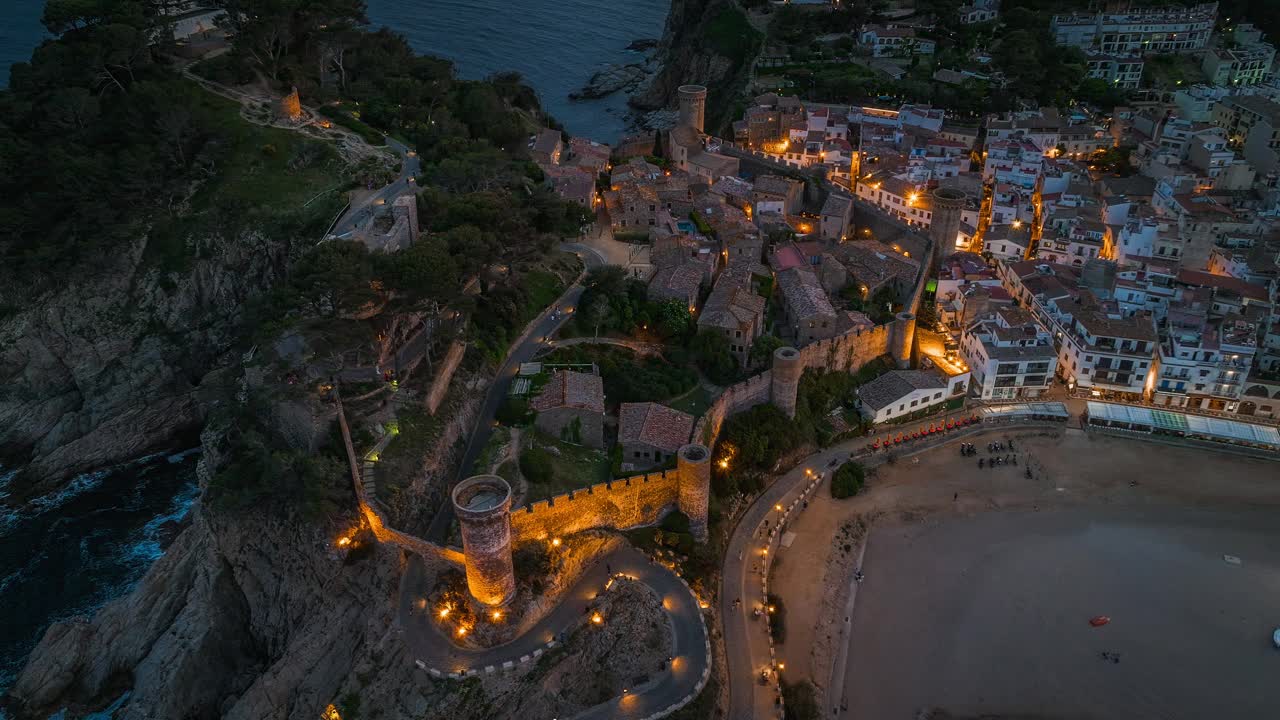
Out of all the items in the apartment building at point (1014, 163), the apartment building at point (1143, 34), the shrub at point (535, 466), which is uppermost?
the apartment building at point (1143, 34)

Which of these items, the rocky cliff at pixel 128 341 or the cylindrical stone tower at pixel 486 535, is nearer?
the cylindrical stone tower at pixel 486 535

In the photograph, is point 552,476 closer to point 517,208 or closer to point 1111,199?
point 517,208

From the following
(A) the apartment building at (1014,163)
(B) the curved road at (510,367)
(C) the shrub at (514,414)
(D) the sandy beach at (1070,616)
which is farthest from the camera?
(A) the apartment building at (1014,163)

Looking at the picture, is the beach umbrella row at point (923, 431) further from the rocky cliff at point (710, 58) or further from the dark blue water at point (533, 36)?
the dark blue water at point (533, 36)

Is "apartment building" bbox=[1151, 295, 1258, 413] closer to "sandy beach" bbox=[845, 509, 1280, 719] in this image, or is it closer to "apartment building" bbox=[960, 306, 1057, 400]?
"apartment building" bbox=[960, 306, 1057, 400]

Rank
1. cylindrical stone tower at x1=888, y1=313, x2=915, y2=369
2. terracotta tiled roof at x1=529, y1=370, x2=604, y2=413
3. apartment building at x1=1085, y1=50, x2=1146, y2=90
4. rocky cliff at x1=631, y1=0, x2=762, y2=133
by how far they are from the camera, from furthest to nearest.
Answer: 1. rocky cliff at x1=631, y1=0, x2=762, y2=133
2. apartment building at x1=1085, y1=50, x2=1146, y2=90
3. cylindrical stone tower at x1=888, y1=313, x2=915, y2=369
4. terracotta tiled roof at x1=529, y1=370, x2=604, y2=413

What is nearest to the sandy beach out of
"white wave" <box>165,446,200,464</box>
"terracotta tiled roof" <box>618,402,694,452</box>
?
"terracotta tiled roof" <box>618,402,694,452</box>

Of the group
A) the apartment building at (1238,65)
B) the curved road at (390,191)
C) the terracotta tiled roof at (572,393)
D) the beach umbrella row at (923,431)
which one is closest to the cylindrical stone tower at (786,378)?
the beach umbrella row at (923,431)
